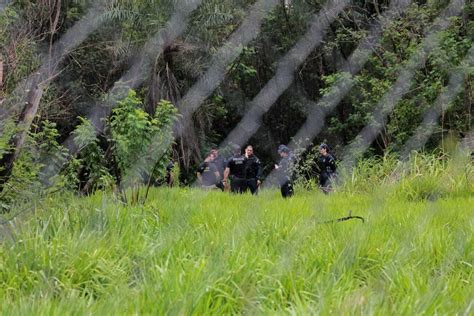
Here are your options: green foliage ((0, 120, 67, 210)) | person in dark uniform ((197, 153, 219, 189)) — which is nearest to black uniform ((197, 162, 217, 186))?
person in dark uniform ((197, 153, 219, 189))

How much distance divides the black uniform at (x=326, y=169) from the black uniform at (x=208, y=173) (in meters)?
1.46

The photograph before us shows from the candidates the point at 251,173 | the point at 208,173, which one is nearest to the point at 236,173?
the point at 251,173

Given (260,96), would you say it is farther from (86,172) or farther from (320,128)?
(86,172)

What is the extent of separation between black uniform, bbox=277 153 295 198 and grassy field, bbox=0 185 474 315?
3.10 m

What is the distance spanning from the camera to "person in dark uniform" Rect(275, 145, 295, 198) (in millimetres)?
5865

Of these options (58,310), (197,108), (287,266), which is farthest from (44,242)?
(197,108)

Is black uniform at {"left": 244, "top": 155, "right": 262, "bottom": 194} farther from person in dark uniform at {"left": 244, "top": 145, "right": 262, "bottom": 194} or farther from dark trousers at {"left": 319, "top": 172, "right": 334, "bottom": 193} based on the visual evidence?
dark trousers at {"left": 319, "top": 172, "right": 334, "bottom": 193}

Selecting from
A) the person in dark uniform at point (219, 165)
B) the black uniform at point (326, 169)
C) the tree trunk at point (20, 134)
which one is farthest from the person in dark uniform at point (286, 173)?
the tree trunk at point (20, 134)

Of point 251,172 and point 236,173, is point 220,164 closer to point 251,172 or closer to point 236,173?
point 236,173

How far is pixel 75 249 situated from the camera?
188 cm

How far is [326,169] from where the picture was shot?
22.4ft

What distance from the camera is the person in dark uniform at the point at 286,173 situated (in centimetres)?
586

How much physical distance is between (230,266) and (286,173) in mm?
4372

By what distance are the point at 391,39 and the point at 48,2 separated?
18.9 ft
